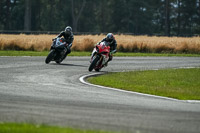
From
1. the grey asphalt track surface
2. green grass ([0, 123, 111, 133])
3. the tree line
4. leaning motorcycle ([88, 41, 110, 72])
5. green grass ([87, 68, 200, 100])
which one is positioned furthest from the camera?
the tree line

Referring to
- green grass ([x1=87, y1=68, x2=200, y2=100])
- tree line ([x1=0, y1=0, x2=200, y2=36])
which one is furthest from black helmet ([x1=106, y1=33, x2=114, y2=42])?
tree line ([x1=0, y1=0, x2=200, y2=36])

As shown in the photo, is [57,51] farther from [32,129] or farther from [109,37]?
[32,129]

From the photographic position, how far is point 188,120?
8.85 meters

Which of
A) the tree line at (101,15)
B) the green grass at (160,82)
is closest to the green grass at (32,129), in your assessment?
the green grass at (160,82)

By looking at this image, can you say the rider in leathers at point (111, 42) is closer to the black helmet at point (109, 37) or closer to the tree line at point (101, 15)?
the black helmet at point (109, 37)

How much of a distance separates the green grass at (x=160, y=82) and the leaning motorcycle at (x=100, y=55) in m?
0.90

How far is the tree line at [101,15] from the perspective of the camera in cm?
8812

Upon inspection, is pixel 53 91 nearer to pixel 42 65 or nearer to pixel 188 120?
pixel 188 120

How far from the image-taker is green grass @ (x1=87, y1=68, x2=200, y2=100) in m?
13.7

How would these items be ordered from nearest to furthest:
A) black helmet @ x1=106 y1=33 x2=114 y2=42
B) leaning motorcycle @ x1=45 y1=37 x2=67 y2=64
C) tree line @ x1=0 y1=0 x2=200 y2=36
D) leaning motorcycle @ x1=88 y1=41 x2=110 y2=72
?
leaning motorcycle @ x1=88 y1=41 x2=110 y2=72
black helmet @ x1=106 y1=33 x2=114 y2=42
leaning motorcycle @ x1=45 y1=37 x2=67 y2=64
tree line @ x1=0 y1=0 x2=200 y2=36

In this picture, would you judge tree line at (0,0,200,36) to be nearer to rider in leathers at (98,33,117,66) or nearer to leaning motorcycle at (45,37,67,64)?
leaning motorcycle at (45,37,67,64)

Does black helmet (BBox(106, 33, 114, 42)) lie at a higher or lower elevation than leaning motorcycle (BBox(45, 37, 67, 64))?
higher

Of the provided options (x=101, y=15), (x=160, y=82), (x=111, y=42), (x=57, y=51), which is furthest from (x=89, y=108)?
(x=101, y=15)

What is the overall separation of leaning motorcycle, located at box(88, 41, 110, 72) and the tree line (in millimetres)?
67173
